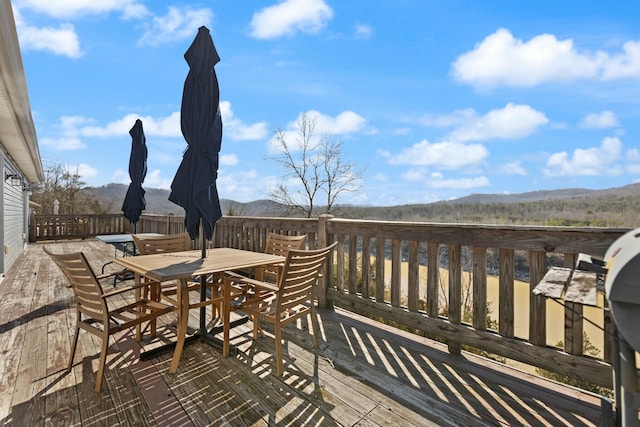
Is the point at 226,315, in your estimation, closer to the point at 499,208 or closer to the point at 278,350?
the point at 278,350

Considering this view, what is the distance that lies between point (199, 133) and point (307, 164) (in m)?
10.6

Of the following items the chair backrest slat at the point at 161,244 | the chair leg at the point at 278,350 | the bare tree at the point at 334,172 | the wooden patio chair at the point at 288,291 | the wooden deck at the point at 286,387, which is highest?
the bare tree at the point at 334,172

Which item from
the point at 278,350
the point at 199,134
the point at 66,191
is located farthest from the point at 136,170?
the point at 66,191

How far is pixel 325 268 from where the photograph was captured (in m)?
3.76

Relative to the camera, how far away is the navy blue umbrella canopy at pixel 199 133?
116 inches

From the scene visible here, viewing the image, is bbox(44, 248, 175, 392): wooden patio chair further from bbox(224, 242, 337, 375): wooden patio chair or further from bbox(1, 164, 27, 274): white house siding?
bbox(1, 164, 27, 274): white house siding

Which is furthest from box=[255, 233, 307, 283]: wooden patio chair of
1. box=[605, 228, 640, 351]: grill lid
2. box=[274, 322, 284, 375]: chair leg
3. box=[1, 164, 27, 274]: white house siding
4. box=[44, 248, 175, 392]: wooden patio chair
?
box=[1, 164, 27, 274]: white house siding

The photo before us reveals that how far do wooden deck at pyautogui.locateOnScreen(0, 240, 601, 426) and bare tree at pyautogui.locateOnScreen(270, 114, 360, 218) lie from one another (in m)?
10.6

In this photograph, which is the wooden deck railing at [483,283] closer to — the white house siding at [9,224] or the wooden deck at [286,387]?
the wooden deck at [286,387]

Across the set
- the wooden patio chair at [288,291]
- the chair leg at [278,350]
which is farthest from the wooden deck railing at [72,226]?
the chair leg at [278,350]

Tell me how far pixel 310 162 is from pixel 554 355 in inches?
472

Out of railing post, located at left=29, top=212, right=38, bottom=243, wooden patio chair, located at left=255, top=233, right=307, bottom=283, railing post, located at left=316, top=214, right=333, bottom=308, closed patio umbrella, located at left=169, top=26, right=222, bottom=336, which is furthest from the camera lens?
railing post, located at left=29, top=212, right=38, bottom=243

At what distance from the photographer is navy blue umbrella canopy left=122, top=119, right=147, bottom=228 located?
17.8 feet

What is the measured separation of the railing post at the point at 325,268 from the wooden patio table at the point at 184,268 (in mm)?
781
